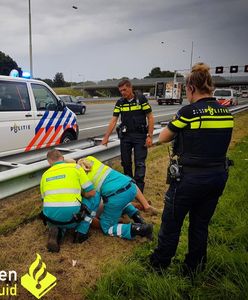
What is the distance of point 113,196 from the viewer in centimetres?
393

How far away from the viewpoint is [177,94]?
4228 centimetres

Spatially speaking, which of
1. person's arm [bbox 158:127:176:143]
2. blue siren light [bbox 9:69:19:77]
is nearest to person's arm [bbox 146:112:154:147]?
person's arm [bbox 158:127:176:143]

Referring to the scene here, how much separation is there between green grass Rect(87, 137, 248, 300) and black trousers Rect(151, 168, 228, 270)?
15 cm

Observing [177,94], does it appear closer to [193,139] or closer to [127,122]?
[127,122]

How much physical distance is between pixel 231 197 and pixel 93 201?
2301mm

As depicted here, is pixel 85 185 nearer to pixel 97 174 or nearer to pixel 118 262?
pixel 97 174

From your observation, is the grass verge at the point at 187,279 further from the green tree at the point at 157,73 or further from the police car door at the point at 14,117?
the green tree at the point at 157,73

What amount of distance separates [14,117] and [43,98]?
1020 mm

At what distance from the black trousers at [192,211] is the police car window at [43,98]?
15.4 feet

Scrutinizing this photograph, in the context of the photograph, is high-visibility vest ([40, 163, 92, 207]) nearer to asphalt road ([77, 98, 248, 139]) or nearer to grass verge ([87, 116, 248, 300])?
grass verge ([87, 116, 248, 300])

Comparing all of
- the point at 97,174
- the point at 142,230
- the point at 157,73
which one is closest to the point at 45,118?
the point at 97,174

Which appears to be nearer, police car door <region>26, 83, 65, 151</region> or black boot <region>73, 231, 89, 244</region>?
black boot <region>73, 231, 89, 244</region>

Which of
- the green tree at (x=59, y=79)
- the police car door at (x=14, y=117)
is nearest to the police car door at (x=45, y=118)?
the police car door at (x=14, y=117)

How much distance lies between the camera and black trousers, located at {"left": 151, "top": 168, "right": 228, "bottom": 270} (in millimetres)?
2748
